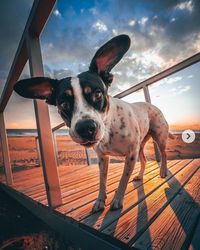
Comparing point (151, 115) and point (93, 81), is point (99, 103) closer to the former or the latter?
point (93, 81)

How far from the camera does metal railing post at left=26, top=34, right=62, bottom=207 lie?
1.98 m

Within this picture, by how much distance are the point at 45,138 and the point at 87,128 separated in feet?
2.67

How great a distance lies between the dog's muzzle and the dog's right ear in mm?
757

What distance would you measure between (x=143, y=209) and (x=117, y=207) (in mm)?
244

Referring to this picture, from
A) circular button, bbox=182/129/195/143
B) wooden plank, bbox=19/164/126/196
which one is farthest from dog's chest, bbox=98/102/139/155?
circular button, bbox=182/129/195/143

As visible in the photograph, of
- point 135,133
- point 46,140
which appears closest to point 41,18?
point 46,140

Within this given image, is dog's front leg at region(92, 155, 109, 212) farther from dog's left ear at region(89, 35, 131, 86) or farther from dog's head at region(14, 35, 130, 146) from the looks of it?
dog's left ear at region(89, 35, 131, 86)

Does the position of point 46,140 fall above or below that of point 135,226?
above

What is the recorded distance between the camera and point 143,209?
1.58 m

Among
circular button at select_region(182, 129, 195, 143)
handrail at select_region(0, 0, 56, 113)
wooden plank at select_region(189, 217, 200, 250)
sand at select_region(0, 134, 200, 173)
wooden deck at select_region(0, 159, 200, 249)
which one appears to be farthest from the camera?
sand at select_region(0, 134, 200, 173)

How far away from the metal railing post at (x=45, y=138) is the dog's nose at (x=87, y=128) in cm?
75

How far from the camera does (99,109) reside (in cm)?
165

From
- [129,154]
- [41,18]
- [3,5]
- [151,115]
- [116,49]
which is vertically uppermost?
[3,5]

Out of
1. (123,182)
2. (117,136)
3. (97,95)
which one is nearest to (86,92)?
(97,95)
